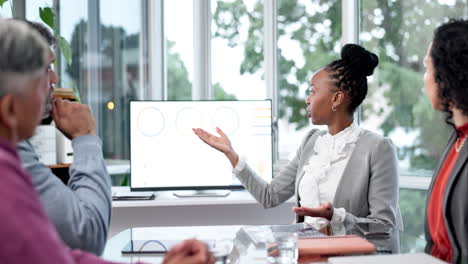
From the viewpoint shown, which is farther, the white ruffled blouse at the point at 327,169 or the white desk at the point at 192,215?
the white desk at the point at 192,215

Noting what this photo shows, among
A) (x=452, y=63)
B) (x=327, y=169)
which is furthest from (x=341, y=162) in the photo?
(x=452, y=63)

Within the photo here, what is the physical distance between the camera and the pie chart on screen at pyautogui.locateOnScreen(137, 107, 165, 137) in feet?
8.46

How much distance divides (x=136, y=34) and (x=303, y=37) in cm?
121

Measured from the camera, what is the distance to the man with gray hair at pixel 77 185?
117cm

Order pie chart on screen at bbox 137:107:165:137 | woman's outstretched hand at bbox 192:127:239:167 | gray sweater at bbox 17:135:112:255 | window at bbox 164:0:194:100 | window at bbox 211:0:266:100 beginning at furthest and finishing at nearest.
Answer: window at bbox 164:0:194:100 < window at bbox 211:0:266:100 < pie chart on screen at bbox 137:107:165:137 < woman's outstretched hand at bbox 192:127:239:167 < gray sweater at bbox 17:135:112:255

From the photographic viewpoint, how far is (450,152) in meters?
1.57

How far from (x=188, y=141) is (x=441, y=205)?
1415 millimetres

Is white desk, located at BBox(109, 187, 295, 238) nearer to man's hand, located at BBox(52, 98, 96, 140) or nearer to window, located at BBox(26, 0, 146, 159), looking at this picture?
window, located at BBox(26, 0, 146, 159)

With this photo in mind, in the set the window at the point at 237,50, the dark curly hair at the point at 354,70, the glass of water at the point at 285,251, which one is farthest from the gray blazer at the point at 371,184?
the window at the point at 237,50

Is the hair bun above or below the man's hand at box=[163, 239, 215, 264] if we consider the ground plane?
above

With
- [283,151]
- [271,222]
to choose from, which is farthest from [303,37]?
[271,222]

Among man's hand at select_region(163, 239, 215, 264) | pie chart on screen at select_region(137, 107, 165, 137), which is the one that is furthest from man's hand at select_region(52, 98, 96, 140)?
pie chart on screen at select_region(137, 107, 165, 137)

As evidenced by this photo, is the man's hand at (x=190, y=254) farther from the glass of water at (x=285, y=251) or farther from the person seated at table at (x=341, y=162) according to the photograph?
the person seated at table at (x=341, y=162)

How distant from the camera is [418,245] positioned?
4.58 ft
